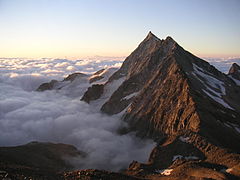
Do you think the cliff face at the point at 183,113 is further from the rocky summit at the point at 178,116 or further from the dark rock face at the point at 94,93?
the dark rock face at the point at 94,93

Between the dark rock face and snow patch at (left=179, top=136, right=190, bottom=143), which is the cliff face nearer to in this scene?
snow patch at (left=179, top=136, right=190, bottom=143)

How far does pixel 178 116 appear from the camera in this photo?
214ft

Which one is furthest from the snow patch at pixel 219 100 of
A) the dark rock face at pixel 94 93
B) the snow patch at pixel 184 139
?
the dark rock face at pixel 94 93

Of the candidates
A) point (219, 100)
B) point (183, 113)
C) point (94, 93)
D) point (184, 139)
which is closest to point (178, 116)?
point (183, 113)

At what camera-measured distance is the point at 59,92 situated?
182 metres

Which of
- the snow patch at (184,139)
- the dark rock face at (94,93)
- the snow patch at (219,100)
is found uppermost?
the snow patch at (219,100)

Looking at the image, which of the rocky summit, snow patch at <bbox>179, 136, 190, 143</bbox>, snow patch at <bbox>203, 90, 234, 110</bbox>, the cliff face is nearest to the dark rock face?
the rocky summit

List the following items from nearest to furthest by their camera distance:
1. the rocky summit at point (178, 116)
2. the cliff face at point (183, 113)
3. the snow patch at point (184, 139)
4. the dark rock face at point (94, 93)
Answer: the rocky summit at point (178, 116), the cliff face at point (183, 113), the snow patch at point (184, 139), the dark rock face at point (94, 93)

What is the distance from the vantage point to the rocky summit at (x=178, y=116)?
37.9m

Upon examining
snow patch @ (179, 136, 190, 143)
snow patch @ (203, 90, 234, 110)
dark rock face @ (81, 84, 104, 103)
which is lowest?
dark rock face @ (81, 84, 104, 103)

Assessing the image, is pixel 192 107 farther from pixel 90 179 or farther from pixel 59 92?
pixel 59 92

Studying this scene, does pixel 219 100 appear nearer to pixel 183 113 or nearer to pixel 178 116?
pixel 178 116

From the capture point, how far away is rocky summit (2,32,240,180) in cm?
3791

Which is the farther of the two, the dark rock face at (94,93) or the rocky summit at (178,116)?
the dark rock face at (94,93)
